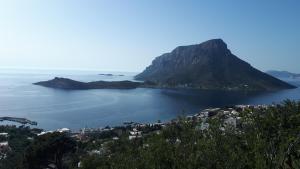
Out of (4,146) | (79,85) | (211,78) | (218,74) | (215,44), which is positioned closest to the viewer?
(4,146)

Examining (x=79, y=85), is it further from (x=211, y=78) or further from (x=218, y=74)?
(x=218, y=74)

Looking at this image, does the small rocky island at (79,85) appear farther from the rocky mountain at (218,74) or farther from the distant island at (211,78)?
the rocky mountain at (218,74)

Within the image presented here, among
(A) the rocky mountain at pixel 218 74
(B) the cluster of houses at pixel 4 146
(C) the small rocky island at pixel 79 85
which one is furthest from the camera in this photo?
(A) the rocky mountain at pixel 218 74

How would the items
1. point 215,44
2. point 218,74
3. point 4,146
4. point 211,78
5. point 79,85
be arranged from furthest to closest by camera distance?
point 215,44
point 218,74
point 211,78
point 79,85
point 4,146

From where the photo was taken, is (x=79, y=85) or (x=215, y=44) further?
(x=215, y=44)

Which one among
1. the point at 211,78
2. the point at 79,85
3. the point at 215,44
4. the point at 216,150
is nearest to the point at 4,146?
the point at 216,150

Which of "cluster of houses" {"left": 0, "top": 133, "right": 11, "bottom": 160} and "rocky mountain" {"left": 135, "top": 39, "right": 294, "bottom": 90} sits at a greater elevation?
"rocky mountain" {"left": 135, "top": 39, "right": 294, "bottom": 90}

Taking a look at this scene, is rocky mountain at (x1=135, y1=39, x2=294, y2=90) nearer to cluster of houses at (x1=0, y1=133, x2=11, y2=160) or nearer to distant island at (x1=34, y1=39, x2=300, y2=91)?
distant island at (x1=34, y1=39, x2=300, y2=91)

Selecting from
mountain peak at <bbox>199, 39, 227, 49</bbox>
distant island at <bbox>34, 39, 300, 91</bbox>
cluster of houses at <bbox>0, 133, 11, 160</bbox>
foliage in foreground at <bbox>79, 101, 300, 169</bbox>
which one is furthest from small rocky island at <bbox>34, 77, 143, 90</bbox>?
foliage in foreground at <bbox>79, 101, 300, 169</bbox>

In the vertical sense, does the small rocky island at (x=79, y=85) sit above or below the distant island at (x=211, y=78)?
below

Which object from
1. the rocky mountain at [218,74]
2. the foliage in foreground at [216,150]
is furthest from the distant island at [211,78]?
the foliage in foreground at [216,150]

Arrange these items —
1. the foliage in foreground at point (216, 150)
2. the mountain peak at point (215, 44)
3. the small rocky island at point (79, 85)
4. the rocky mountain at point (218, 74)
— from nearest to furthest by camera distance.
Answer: the foliage in foreground at point (216, 150) → the small rocky island at point (79, 85) → the rocky mountain at point (218, 74) → the mountain peak at point (215, 44)

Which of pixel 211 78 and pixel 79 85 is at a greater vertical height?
pixel 211 78

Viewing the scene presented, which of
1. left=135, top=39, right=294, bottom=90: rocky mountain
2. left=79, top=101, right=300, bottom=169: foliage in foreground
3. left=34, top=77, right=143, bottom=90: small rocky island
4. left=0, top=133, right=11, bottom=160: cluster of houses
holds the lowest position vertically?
left=0, top=133, right=11, bottom=160: cluster of houses
